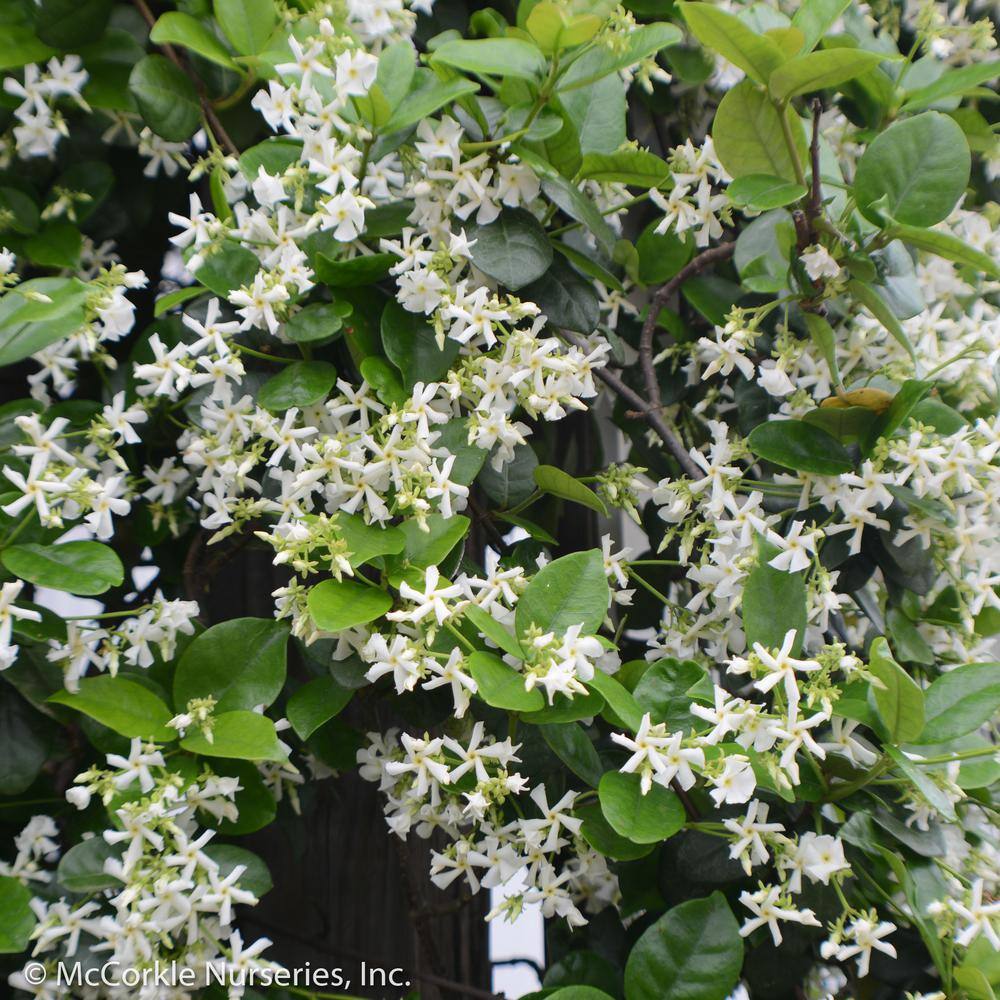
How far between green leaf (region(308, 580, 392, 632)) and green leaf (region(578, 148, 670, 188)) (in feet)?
1.53

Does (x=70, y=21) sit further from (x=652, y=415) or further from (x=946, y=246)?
(x=946, y=246)

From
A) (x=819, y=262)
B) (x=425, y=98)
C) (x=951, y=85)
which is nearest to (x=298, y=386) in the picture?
(x=425, y=98)

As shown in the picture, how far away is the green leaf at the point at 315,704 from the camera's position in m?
0.93

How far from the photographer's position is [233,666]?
0.96m

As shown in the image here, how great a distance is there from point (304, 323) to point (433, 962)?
2.27 ft

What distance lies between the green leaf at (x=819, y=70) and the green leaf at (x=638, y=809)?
0.60 m

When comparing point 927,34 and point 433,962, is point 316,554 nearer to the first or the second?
point 433,962

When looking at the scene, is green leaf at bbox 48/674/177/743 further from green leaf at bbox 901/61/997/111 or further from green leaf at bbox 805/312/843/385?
green leaf at bbox 901/61/997/111

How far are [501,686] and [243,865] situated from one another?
0.30 metres

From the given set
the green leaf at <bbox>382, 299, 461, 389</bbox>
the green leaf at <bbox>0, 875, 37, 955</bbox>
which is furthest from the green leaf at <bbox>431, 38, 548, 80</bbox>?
the green leaf at <bbox>0, 875, 37, 955</bbox>

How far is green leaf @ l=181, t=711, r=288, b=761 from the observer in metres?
0.88

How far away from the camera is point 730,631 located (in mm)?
996

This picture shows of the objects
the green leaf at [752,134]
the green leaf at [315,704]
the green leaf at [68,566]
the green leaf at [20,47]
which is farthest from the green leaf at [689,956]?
the green leaf at [20,47]

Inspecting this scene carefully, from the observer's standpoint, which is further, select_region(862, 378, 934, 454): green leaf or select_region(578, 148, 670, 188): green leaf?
select_region(578, 148, 670, 188): green leaf
